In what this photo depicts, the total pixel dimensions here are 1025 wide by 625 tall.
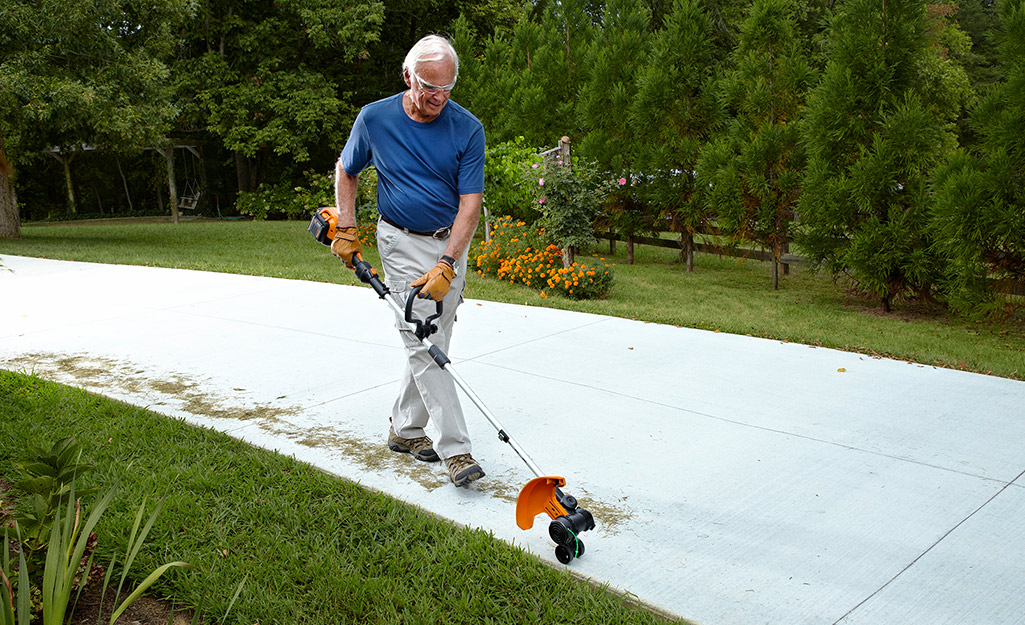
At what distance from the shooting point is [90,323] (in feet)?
23.0

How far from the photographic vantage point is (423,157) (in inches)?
135

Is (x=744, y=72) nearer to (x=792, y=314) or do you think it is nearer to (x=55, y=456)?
(x=792, y=314)

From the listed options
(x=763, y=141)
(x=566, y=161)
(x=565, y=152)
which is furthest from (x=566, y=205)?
(x=763, y=141)

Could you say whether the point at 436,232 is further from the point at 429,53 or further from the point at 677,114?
the point at 677,114

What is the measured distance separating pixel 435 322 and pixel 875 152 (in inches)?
264

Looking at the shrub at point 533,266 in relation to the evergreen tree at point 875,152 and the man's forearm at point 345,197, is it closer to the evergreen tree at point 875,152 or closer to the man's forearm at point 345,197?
the evergreen tree at point 875,152

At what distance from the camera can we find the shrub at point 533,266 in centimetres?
882

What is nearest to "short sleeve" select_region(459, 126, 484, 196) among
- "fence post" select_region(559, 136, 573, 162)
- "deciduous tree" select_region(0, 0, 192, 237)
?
"fence post" select_region(559, 136, 573, 162)

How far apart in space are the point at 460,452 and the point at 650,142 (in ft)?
32.0

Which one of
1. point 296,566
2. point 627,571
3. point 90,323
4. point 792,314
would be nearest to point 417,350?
point 296,566

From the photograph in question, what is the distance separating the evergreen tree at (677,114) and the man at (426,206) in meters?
9.00

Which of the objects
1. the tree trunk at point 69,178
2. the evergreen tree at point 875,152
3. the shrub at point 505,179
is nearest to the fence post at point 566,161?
the shrub at point 505,179

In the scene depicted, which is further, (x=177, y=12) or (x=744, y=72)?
(x=177, y=12)

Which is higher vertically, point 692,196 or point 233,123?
point 233,123
